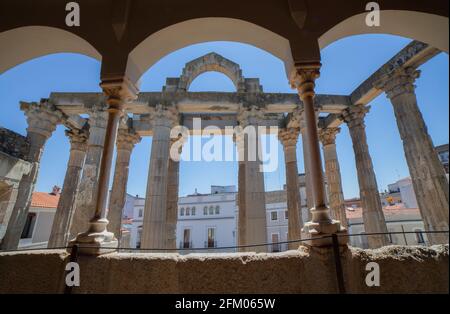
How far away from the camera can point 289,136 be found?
10.6 metres

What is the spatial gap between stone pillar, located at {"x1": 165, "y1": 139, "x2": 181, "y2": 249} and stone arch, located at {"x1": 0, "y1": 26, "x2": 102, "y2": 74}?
6421 millimetres

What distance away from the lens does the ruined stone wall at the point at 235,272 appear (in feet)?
8.18

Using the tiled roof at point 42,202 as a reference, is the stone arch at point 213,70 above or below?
above

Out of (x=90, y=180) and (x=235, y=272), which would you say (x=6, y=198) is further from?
(x=235, y=272)

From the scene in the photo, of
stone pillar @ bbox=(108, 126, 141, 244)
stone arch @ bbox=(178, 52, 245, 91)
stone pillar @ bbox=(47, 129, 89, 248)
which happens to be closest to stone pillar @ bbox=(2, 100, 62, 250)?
stone pillar @ bbox=(47, 129, 89, 248)

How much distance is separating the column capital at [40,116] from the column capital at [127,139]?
2.75 meters

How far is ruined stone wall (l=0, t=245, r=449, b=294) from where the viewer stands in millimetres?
2494

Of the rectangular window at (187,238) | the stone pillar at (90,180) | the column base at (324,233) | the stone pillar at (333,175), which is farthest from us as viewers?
the rectangular window at (187,238)

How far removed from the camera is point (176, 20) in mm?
3955

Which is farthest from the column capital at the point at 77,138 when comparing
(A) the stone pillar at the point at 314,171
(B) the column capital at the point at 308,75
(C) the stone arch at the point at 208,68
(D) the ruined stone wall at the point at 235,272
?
(B) the column capital at the point at 308,75

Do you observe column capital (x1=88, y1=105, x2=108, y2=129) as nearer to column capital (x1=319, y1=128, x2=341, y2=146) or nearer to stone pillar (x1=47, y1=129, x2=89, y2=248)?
stone pillar (x1=47, y1=129, x2=89, y2=248)

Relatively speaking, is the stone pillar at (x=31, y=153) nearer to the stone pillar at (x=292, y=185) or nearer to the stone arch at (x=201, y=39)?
the stone arch at (x=201, y=39)

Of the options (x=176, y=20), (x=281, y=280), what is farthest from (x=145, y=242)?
(x=176, y=20)

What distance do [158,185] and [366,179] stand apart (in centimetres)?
799
